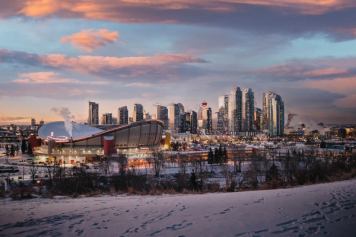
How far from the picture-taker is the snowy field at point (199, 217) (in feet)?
35.0

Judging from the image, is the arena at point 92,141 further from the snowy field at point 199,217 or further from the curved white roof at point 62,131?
the snowy field at point 199,217

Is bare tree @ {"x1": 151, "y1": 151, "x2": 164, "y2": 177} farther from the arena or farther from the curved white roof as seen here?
the curved white roof

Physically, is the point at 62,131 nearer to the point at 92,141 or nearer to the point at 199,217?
the point at 92,141

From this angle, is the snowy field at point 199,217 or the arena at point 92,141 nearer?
the snowy field at point 199,217

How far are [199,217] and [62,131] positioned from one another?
4805 inches

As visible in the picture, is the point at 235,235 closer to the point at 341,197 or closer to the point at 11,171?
the point at 341,197

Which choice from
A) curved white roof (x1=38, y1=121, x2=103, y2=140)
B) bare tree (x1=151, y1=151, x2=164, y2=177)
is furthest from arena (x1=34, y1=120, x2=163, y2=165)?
bare tree (x1=151, y1=151, x2=164, y2=177)

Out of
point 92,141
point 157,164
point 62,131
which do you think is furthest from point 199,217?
point 62,131

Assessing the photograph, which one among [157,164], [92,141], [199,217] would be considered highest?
[92,141]

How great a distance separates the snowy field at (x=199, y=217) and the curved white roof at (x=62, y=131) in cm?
Result: 10808

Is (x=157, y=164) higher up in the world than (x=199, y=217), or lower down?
lower down

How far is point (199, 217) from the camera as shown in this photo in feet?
41.7

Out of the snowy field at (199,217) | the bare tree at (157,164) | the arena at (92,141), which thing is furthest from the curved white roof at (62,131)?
the snowy field at (199,217)

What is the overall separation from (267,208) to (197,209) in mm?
2358
